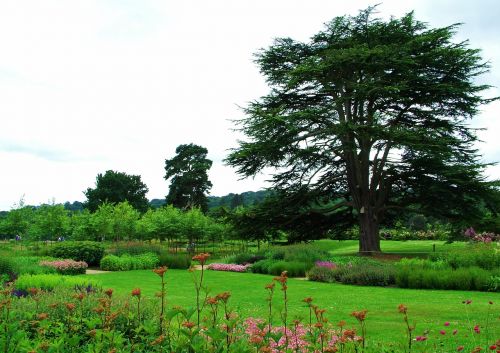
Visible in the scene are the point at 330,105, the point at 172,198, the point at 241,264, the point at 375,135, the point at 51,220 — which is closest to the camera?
the point at 375,135

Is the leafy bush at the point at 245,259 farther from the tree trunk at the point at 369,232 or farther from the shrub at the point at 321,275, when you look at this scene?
the shrub at the point at 321,275

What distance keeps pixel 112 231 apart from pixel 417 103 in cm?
1948

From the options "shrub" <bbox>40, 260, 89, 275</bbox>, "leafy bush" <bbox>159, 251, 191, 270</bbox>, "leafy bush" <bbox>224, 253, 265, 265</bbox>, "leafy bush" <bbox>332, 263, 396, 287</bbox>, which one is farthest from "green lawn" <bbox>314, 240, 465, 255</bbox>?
"shrub" <bbox>40, 260, 89, 275</bbox>

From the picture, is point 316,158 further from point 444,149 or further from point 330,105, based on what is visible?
point 444,149

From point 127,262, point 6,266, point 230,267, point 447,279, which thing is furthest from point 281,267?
point 6,266

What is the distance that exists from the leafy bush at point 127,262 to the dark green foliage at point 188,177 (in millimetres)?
32916

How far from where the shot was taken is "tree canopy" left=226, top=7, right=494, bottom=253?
64.2 feet

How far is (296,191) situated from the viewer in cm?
2292

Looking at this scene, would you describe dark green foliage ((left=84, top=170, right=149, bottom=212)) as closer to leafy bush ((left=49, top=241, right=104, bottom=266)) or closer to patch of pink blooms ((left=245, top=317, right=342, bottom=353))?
leafy bush ((left=49, top=241, right=104, bottom=266))

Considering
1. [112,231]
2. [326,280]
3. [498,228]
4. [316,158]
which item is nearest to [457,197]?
[498,228]

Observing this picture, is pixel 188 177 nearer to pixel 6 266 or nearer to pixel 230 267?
pixel 230 267

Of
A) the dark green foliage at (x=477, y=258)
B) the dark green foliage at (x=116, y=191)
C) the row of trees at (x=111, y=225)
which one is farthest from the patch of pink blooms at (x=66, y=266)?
the dark green foliage at (x=116, y=191)

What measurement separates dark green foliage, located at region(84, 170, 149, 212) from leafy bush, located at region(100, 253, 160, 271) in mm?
42273

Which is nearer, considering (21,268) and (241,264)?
(21,268)
